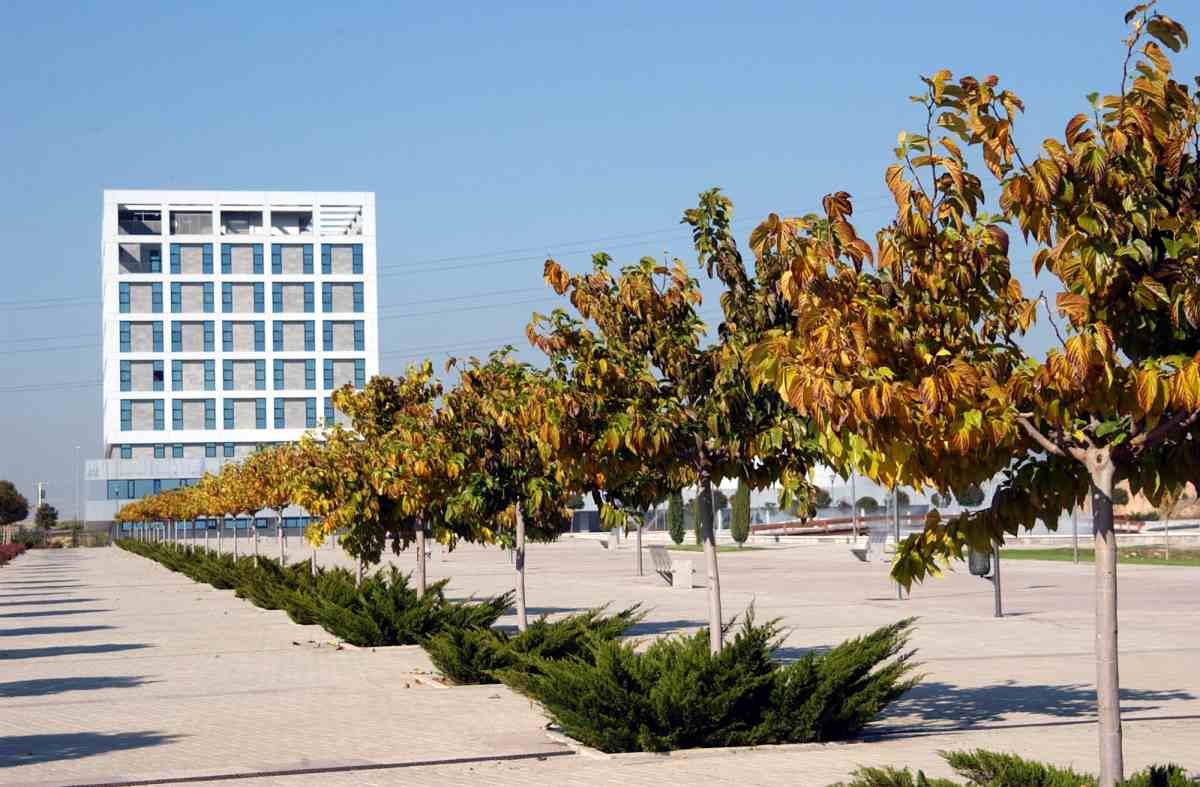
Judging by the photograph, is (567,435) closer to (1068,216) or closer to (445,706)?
(445,706)

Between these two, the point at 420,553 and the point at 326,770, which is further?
the point at 420,553

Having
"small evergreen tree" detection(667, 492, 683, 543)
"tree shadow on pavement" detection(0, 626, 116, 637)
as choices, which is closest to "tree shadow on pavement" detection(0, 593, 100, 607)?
"tree shadow on pavement" detection(0, 626, 116, 637)

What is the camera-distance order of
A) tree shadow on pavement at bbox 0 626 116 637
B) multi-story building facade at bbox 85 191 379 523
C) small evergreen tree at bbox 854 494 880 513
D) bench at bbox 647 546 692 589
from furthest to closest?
multi-story building facade at bbox 85 191 379 523 < small evergreen tree at bbox 854 494 880 513 < bench at bbox 647 546 692 589 < tree shadow on pavement at bbox 0 626 116 637

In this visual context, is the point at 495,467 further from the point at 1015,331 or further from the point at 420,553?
the point at 1015,331

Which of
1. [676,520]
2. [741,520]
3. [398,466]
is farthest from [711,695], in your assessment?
[676,520]

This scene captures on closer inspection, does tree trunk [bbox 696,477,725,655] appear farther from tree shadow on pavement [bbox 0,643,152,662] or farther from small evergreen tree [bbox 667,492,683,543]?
small evergreen tree [bbox 667,492,683,543]

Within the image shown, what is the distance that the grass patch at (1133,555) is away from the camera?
153ft

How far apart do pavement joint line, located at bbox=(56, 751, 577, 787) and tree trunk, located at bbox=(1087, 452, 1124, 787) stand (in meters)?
5.42

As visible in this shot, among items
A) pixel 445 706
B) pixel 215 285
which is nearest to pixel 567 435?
pixel 445 706

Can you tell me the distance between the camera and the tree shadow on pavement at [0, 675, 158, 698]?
17.6 meters

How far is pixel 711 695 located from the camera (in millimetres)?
11688

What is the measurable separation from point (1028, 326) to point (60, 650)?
64.0 feet

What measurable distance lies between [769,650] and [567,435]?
2.29 meters

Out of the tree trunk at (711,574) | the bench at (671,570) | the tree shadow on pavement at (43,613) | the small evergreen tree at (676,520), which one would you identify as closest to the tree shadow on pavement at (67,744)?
the tree trunk at (711,574)
